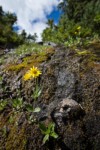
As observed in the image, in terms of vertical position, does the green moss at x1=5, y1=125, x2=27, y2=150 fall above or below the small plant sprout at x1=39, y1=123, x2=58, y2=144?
below

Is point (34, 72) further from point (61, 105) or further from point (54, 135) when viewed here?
point (54, 135)

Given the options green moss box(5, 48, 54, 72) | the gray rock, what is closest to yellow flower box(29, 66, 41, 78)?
the gray rock

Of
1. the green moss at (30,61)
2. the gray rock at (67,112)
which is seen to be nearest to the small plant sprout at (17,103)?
the gray rock at (67,112)

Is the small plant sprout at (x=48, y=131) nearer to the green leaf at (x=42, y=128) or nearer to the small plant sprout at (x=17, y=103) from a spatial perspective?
the green leaf at (x=42, y=128)

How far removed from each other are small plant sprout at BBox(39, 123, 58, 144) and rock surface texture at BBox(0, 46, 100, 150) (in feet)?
0.24

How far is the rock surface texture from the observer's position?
154 inches

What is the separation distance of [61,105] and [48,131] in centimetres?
43

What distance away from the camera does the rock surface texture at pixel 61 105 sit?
3.92m

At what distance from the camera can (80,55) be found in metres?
5.18

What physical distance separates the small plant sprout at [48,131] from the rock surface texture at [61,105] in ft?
0.24

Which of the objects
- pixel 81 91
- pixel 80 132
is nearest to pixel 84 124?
pixel 80 132

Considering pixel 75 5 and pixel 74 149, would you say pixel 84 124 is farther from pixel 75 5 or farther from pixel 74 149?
pixel 75 5

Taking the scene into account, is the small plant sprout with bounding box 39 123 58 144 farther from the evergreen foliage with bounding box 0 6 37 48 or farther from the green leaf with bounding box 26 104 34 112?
Answer: the evergreen foliage with bounding box 0 6 37 48

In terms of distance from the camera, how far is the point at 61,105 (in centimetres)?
417
